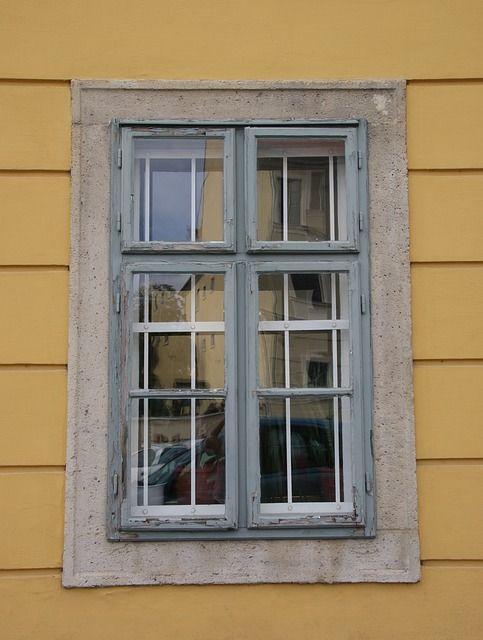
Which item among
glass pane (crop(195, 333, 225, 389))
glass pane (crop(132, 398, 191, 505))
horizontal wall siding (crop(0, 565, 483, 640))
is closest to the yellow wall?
horizontal wall siding (crop(0, 565, 483, 640))

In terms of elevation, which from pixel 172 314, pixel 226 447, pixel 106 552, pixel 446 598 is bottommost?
pixel 446 598

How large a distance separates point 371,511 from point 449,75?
1.95 metres

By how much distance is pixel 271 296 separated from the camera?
3303 mm

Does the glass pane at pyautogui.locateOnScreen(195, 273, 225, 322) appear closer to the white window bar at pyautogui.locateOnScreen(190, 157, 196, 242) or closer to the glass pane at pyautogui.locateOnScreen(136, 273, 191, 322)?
the glass pane at pyautogui.locateOnScreen(136, 273, 191, 322)

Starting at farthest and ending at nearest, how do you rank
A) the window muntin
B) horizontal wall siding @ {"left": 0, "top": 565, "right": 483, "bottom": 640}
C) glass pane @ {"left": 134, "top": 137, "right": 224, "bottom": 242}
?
glass pane @ {"left": 134, "top": 137, "right": 224, "bottom": 242}
the window muntin
horizontal wall siding @ {"left": 0, "top": 565, "right": 483, "bottom": 640}

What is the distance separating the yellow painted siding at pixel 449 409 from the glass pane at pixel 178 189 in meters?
1.12

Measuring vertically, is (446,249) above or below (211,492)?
above

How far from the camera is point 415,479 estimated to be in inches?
124

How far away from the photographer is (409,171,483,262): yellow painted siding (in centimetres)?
326

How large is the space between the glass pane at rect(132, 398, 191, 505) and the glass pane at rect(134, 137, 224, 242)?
0.76 metres

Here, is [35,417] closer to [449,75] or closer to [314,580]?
[314,580]

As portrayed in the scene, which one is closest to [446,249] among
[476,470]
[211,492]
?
[476,470]

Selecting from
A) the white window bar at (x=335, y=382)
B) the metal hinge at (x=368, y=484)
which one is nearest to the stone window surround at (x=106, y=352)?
the metal hinge at (x=368, y=484)

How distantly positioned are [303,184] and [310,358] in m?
0.79
